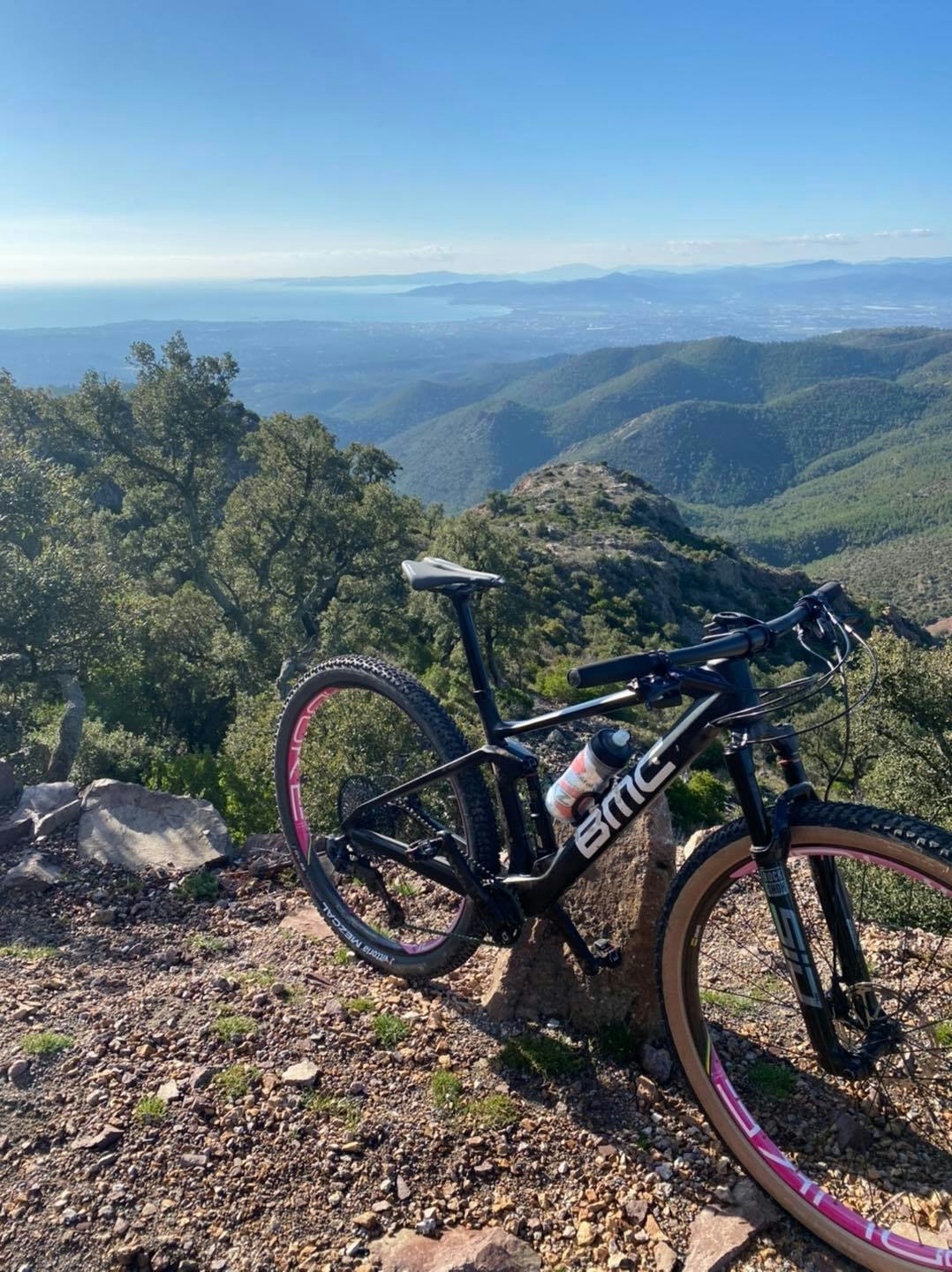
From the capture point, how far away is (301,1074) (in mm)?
3604

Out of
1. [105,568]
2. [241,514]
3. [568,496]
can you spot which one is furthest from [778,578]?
[105,568]

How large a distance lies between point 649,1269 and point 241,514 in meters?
25.0

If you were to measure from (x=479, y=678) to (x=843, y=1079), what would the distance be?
231 cm

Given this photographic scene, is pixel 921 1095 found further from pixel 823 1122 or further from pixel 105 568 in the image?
pixel 105 568

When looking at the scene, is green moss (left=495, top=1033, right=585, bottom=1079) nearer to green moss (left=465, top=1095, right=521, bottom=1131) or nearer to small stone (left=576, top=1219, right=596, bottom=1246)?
green moss (left=465, top=1095, right=521, bottom=1131)

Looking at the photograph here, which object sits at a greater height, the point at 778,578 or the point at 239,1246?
the point at 239,1246

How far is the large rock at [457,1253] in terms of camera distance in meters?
2.70

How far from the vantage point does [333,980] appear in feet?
14.4

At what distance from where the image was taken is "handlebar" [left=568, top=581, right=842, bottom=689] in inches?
108

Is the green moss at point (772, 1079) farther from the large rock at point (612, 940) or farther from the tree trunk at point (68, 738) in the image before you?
the tree trunk at point (68, 738)

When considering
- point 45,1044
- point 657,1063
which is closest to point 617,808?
point 657,1063

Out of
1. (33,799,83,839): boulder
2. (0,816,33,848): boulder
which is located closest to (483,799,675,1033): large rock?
(33,799,83,839): boulder

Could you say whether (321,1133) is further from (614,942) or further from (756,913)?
(756,913)

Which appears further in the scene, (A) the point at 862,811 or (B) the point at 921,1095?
(B) the point at 921,1095
